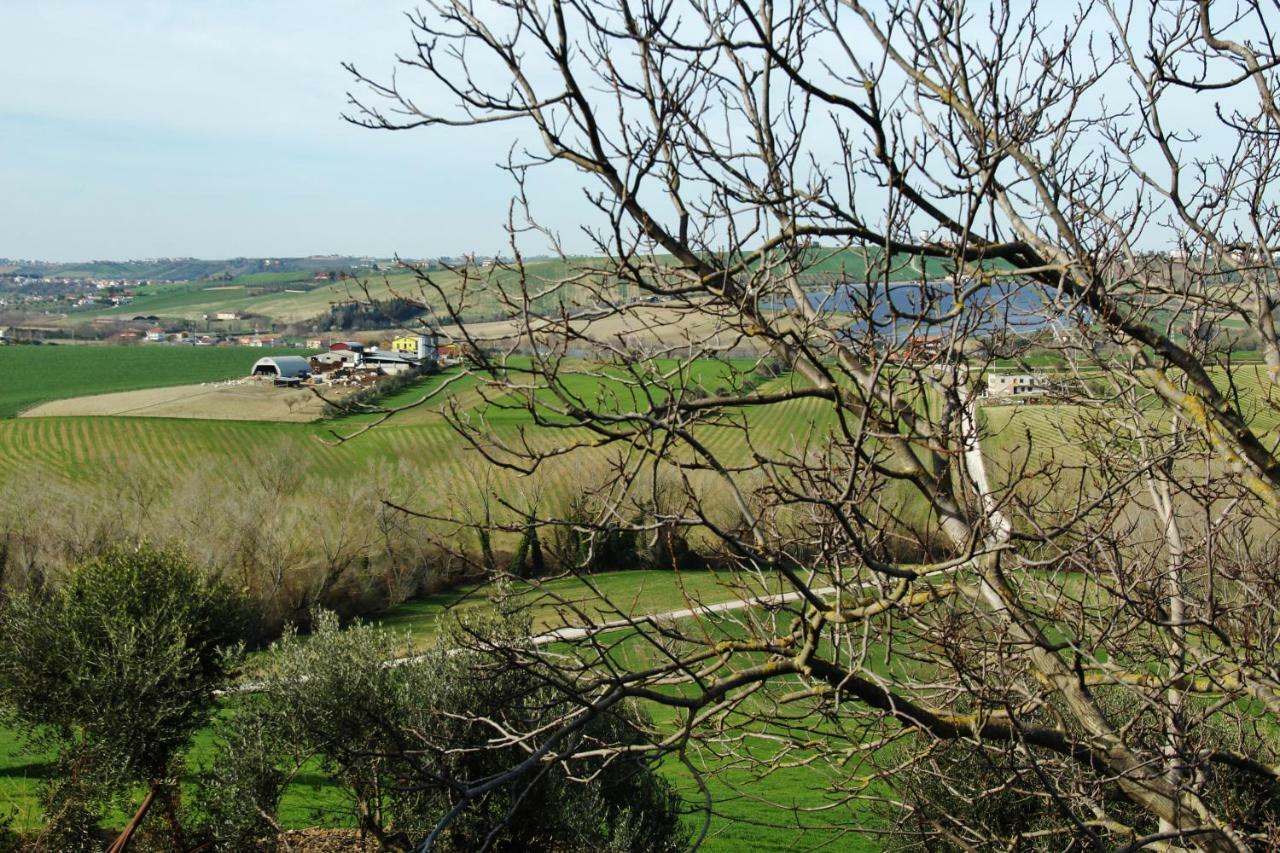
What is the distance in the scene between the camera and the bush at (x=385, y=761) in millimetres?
12055

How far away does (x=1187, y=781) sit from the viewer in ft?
16.4

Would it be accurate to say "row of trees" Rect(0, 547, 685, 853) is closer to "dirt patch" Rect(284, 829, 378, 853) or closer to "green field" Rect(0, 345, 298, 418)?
"dirt patch" Rect(284, 829, 378, 853)

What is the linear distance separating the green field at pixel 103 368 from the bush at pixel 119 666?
53687mm

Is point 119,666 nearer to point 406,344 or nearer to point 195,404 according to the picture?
point 406,344

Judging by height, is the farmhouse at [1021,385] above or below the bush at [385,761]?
above

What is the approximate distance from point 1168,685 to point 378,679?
1181cm

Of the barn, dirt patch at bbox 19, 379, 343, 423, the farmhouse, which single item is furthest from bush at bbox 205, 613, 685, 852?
the barn

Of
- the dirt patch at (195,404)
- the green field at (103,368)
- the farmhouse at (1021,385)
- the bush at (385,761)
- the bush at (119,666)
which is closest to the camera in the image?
the farmhouse at (1021,385)

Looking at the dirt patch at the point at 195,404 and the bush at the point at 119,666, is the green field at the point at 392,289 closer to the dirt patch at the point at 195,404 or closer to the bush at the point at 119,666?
Answer: the bush at the point at 119,666

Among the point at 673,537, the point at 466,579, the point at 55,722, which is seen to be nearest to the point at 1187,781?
the point at 673,537

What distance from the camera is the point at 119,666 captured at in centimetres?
1580

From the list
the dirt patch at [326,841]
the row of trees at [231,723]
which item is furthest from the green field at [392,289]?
the dirt patch at [326,841]

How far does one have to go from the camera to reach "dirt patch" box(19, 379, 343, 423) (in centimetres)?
6412

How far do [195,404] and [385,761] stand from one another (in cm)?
6154
